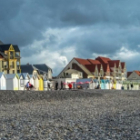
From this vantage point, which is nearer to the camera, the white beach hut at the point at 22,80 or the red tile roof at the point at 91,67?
the white beach hut at the point at 22,80

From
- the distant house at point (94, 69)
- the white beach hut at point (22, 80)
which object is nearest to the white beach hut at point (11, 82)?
the white beach hut at point (22, 80)

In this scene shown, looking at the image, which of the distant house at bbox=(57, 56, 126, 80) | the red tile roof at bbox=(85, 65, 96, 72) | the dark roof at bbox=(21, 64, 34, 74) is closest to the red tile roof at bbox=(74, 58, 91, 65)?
the distant house at bbox=(57, 56, 126, 80)

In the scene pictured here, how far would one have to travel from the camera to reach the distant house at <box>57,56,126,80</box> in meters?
86.9

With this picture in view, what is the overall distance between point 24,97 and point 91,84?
35214 mm

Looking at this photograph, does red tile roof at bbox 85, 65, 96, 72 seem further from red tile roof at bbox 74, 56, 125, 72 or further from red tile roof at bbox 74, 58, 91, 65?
red tile roof at bbox 74, 58, 91, 65

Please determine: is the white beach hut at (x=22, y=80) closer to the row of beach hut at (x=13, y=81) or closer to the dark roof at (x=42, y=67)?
the row of beach hut at (x=13, y=81)

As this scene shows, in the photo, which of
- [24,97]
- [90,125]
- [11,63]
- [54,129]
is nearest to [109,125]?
[90,125]

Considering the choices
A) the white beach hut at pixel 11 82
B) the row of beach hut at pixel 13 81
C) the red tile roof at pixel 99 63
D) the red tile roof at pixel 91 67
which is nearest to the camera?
the row of beach hut at pixel 13 81

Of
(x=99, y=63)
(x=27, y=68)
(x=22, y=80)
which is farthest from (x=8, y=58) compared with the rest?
(x=99, y=63)

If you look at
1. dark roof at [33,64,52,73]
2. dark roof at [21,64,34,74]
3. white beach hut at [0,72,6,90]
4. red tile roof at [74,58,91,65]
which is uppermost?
red tile roof at [74,58,91,65]

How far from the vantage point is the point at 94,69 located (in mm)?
88062

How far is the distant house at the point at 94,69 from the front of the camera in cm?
8694

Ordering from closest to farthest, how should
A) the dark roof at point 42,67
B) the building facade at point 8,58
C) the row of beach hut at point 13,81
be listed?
1. the row of beach hut at point 13,81
2. the building facade at point 8,58
3. the dark roof at point 42,67

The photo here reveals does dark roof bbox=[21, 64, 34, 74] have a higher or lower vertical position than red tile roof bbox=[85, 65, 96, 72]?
lower
